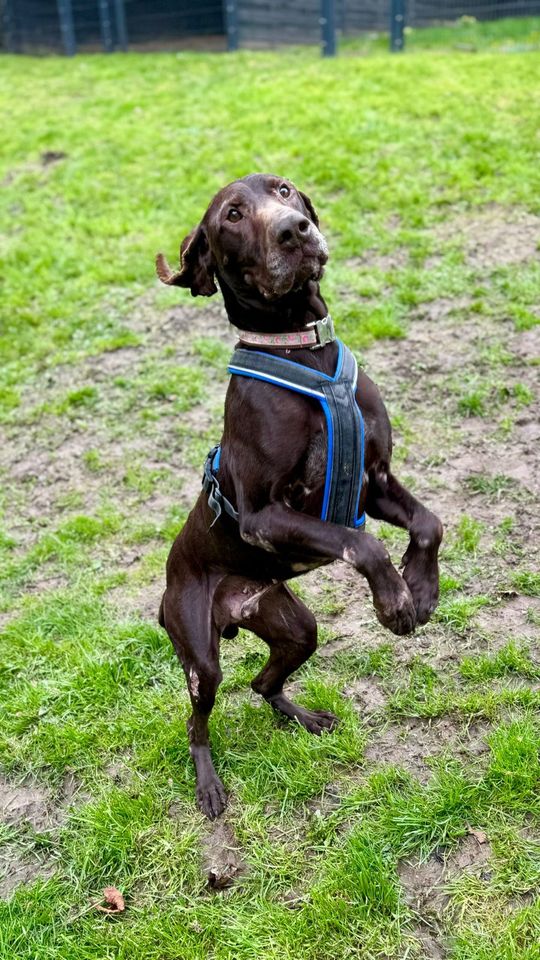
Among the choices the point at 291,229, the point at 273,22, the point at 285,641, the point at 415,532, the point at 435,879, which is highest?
the point at 291,229

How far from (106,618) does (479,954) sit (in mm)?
2727

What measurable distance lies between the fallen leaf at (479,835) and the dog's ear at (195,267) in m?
2.27

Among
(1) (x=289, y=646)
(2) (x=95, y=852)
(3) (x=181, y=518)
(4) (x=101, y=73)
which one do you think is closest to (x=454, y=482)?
(3) (x=181, y=518)

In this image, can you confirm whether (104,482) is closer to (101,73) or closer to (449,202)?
(449,202)

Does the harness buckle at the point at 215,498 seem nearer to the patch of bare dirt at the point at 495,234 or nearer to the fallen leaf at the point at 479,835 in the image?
the fallen leaf at the point at 479,835

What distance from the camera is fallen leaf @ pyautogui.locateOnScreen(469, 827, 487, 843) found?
128 inches

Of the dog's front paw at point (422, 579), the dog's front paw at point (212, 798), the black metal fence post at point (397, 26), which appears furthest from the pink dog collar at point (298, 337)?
the black metal fence post at point (397, 26)

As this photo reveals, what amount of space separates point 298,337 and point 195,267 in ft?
1.81

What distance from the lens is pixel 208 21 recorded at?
58.6 feet

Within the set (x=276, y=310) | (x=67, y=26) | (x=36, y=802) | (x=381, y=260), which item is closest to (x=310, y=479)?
(x=276, y=310)

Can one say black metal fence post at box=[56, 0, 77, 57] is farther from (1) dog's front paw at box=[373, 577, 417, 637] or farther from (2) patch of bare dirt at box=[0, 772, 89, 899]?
(1) dog's front paw at box=[373, 577, 417, 637]

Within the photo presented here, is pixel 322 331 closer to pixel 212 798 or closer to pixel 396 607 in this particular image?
pixel 396 607

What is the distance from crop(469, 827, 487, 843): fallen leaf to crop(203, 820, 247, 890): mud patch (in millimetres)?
854

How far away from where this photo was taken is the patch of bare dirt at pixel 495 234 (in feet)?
25.6
